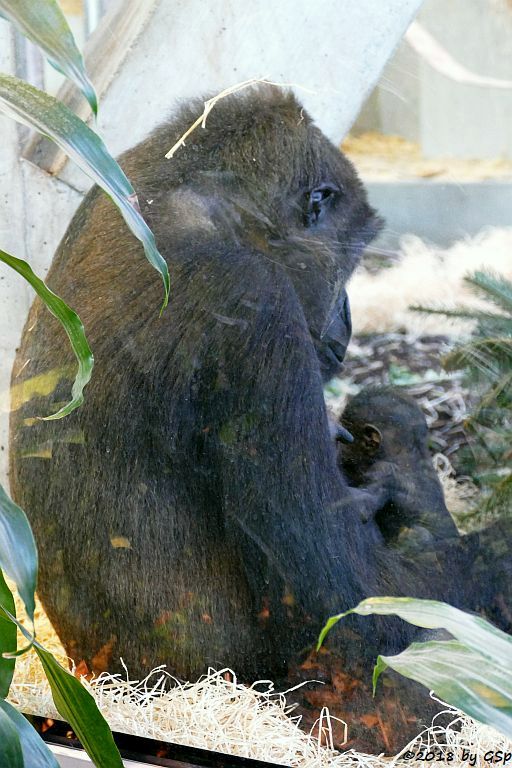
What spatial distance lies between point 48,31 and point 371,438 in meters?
1.16

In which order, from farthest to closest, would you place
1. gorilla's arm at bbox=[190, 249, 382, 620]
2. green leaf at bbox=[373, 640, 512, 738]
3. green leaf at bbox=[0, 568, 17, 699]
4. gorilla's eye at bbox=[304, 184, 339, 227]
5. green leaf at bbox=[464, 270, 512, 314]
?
gorilla's eye at bbox=[304, 184, 339, 227], gorilla's arm at bbox=[190, 249, 382, 620], green leaf at bbox=[464, 270, 512, 314], green leaf at bbox=[0, 568, 17, 699], green leaf at bbox=[373, 640, 512, 738]

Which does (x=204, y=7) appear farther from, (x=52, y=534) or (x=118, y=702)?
(x=118, y=702)

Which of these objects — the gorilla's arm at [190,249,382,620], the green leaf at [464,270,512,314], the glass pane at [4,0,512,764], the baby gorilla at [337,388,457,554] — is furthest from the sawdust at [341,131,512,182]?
the baby gorilla at [337,388,457,554]

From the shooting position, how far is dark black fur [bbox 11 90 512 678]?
1.58m

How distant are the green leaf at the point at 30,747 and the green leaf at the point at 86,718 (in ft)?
0.18

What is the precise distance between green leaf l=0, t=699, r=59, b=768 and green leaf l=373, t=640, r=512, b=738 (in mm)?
392

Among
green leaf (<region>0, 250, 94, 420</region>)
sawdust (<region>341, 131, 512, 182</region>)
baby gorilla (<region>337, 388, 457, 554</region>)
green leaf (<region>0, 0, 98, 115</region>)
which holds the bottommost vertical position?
baby gorilla (<region>337, 388, 457, 554</region>)

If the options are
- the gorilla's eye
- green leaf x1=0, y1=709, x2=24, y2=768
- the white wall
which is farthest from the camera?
the gorilla's eye

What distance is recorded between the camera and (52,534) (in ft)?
5.64

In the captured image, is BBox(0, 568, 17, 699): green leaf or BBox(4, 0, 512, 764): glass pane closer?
BBox(0, 568, 17, 699): green leaf

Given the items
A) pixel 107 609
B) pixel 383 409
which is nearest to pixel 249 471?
pixel 383 409

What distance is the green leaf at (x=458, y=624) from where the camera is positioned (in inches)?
Result: 25.6

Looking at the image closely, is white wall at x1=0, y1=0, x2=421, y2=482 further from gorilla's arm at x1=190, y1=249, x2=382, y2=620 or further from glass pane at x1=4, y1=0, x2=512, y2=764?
gorilla's arm at x1=190, y1=249, x2=382, y2=620

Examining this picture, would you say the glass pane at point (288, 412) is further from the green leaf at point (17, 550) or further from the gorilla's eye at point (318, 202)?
the green leaf at point (17, 550)
